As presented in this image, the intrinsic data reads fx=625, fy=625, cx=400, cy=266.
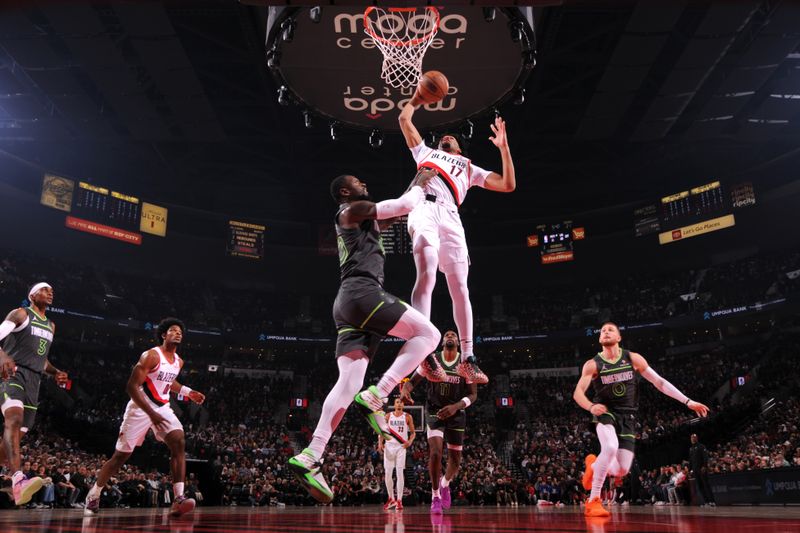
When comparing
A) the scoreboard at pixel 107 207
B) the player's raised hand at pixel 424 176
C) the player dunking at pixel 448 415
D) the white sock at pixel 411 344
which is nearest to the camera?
the white sock at pixel 411 344

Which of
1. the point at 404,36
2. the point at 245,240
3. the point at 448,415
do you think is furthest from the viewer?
the point at 245,240

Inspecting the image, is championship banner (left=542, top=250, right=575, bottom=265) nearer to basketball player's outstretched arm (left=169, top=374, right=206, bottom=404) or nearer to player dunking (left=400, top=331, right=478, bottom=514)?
player dunking (left=400, top=331, right=478, bottom=514)

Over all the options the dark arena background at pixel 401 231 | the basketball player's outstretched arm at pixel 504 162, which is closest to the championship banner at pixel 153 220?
the dark arena background at pixel 401 231

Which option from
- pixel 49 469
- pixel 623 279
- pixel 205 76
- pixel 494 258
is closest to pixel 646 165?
pixel 623 279

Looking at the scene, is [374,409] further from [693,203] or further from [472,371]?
[693,203]

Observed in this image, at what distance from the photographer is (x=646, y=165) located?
2962 centimetres

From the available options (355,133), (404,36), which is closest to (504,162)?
(404,36)

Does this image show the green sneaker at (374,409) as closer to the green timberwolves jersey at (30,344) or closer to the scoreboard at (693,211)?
the green timberwolves jersey at (30,344)

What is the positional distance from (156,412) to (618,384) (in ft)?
16.9

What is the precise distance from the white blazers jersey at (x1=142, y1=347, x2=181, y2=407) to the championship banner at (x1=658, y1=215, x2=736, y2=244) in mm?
26462

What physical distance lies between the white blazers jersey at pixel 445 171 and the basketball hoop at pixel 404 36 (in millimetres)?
3080

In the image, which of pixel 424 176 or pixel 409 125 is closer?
pixel 424 176

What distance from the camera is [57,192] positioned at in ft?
86.2

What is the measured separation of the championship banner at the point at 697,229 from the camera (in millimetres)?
27234
